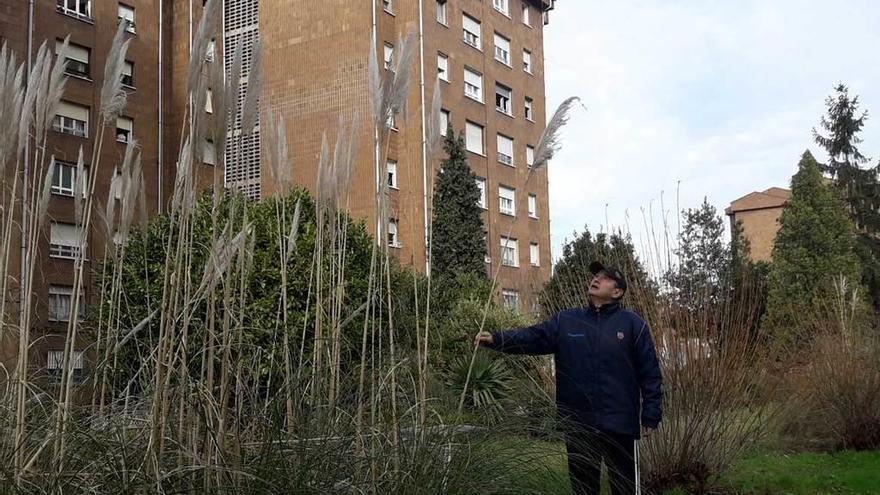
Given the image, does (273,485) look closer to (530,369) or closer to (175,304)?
(175,304)

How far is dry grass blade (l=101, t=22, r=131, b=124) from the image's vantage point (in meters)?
4.09

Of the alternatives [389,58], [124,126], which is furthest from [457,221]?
[389,58]

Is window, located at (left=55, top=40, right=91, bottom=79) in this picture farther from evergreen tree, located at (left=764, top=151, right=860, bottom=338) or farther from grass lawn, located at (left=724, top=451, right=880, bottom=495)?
evergreen tree, located at (left=764, top=151, right=860, bottom=338)

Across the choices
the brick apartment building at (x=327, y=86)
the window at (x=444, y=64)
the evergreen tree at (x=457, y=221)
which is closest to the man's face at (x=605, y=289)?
the evergreen tree at (x=457, y=221)

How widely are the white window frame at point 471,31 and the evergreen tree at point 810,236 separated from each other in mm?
14215

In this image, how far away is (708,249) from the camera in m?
8.84

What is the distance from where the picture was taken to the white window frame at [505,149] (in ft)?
113

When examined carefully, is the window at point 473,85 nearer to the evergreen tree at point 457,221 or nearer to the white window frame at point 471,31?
the white window frame at point 471,31

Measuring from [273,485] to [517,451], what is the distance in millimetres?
1178

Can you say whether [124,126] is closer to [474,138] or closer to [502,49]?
[474,138]

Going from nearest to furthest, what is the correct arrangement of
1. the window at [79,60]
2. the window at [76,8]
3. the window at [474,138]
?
the window at [76,8] → the window at [79,60] → the window at [474,138]

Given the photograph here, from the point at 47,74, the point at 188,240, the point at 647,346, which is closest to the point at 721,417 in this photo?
the point at 647,346

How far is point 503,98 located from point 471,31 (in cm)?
308

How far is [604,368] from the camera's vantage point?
538cm
